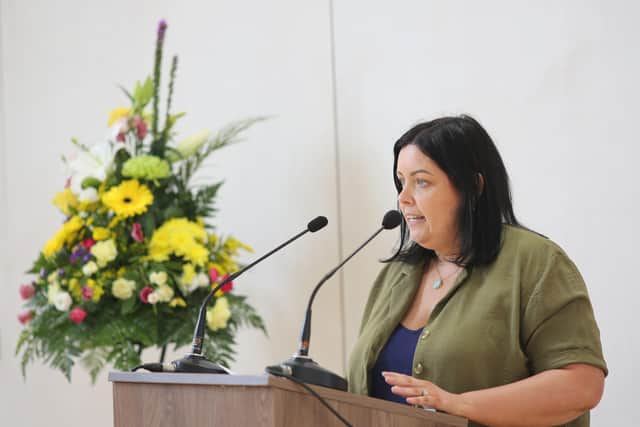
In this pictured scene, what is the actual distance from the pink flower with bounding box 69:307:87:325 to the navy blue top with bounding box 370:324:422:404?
121cm

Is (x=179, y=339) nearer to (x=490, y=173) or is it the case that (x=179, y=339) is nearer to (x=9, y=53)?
(x=490, y=173)

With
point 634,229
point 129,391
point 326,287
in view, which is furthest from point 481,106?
point 129,391

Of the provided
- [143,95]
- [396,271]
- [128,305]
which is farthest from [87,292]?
[396,271]

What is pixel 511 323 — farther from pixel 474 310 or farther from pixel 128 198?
pixel 128 198

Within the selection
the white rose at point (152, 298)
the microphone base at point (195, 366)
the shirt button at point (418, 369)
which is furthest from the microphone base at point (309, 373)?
the white rose at point (152, 298)

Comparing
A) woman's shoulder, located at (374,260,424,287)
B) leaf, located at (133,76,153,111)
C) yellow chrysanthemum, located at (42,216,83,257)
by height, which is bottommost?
woman's shoulder, located at (374,260,424,287)

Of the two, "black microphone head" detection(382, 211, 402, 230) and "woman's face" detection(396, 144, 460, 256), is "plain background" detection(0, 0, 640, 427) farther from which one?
"black microphone head" detection(382, 211, 402, 230)

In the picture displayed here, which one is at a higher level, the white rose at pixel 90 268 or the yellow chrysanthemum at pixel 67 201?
the yellow chrysanthemum at pixel 67 201

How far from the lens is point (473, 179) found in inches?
86.4

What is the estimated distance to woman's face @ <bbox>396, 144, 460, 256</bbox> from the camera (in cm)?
218

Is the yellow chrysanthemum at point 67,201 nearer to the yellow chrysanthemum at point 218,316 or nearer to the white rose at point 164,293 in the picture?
the white rose at point 164,293

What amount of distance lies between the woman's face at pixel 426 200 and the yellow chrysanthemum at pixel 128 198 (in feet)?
3.91

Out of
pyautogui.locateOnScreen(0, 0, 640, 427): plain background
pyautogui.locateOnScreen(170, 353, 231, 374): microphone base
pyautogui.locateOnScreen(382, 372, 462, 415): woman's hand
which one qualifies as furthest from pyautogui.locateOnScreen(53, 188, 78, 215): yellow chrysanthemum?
pyautogui.locateOnScreen(382, 372, 462, 415): woman's hand

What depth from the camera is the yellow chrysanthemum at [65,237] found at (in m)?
3.13
